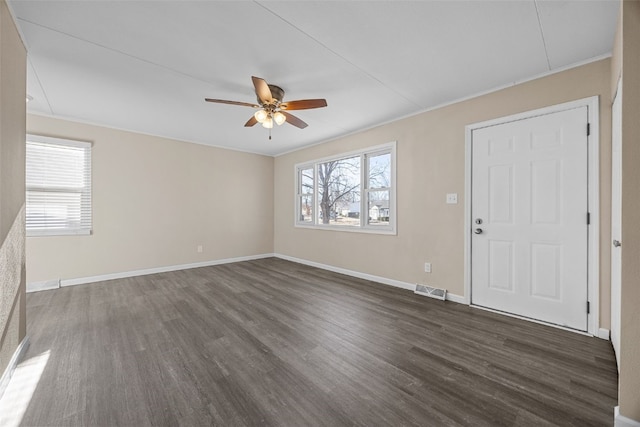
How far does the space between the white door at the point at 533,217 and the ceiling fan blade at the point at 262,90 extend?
2456mm

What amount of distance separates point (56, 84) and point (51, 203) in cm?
191

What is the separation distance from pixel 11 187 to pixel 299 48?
7.97 ft

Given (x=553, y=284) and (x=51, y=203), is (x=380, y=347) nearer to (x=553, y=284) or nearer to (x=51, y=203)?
(x=553, y=284)

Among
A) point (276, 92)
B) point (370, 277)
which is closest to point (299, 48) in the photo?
point (276, 92)

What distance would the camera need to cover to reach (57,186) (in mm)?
3811

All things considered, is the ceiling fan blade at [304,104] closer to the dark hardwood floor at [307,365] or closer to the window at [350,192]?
the window at [350,192]

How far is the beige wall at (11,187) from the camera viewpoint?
1657 millimetres

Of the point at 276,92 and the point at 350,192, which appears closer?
the point at 276,92

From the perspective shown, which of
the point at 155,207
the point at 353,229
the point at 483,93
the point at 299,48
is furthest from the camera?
the point at 155,207

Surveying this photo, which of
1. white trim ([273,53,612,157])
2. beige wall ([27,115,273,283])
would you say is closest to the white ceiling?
white trim ([273,53,612,157])

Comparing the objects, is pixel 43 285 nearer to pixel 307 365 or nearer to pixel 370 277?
pixel 307 365

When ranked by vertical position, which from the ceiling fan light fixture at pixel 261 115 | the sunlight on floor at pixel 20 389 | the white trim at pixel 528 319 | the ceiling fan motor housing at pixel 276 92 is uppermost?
the ceiling fan motor housing at pixel 276 92

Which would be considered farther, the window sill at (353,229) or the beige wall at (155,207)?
the window sill at (353,229)

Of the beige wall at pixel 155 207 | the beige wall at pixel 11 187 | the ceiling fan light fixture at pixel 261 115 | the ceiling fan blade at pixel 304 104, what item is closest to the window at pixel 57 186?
the beige wall at pixel 155 207
